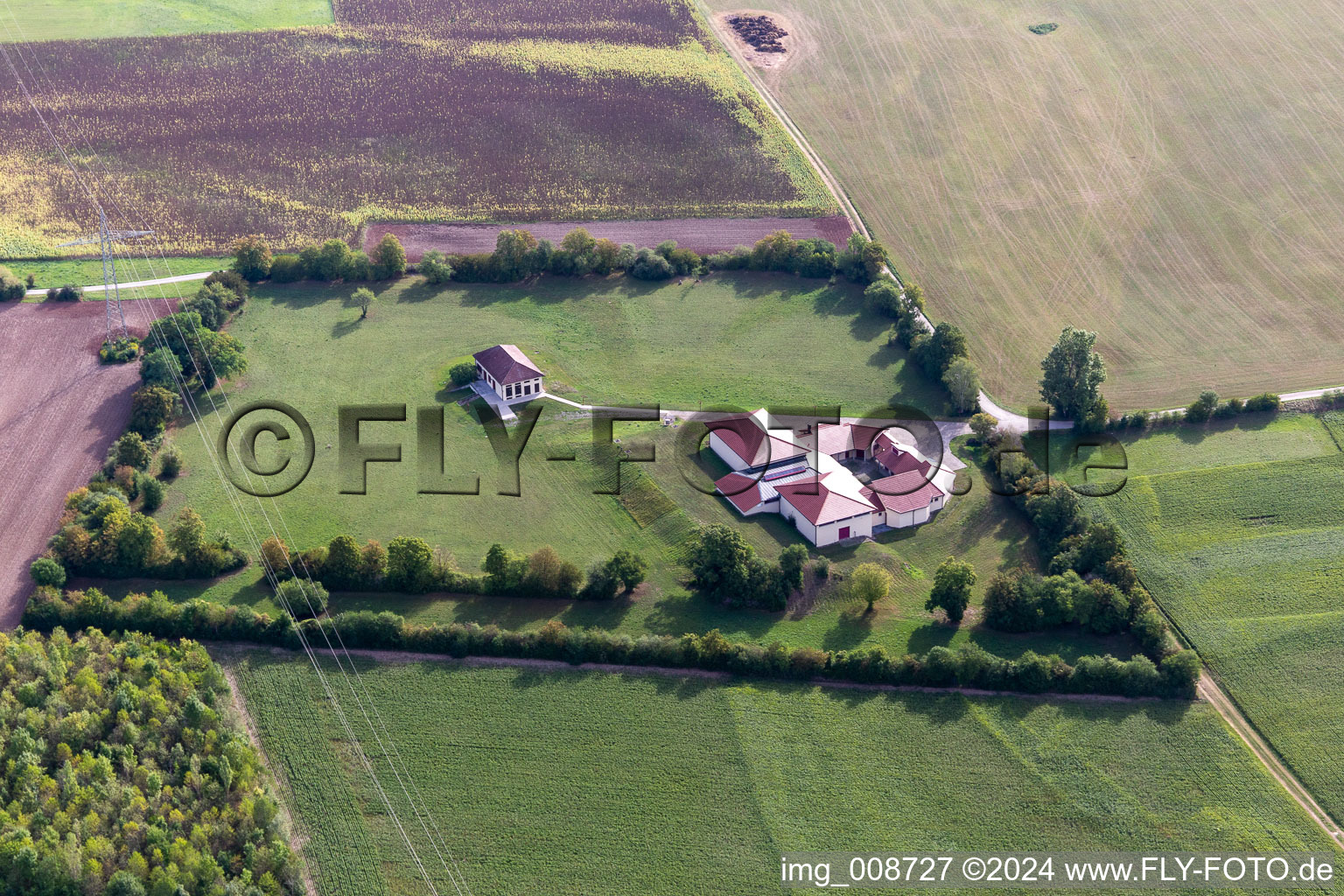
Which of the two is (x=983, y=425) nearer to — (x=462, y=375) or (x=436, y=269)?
(x=462, y=375)

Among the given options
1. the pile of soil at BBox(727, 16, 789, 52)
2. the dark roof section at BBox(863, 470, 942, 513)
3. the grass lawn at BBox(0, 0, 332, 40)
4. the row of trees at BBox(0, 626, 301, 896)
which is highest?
the grass lawn at BBox(0, 0, 332, 40)

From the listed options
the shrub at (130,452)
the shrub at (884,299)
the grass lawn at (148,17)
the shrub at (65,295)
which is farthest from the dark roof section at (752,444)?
the grass lawn at (148,17)

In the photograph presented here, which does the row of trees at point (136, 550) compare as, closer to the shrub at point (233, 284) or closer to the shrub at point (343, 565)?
the shrub at point (343, 565)

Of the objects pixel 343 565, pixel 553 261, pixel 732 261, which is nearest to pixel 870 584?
pixel 343 565

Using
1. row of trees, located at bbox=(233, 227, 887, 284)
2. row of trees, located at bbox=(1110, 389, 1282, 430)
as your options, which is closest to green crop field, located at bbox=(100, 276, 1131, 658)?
row of trees, located at bbox=(233, 227, 887, 284)

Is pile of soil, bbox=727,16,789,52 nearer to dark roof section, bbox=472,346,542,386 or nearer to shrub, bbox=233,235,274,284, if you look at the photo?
shrub, bbox=233,235,274,284

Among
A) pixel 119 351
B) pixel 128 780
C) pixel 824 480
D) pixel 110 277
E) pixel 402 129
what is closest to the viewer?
pixel 128 780
